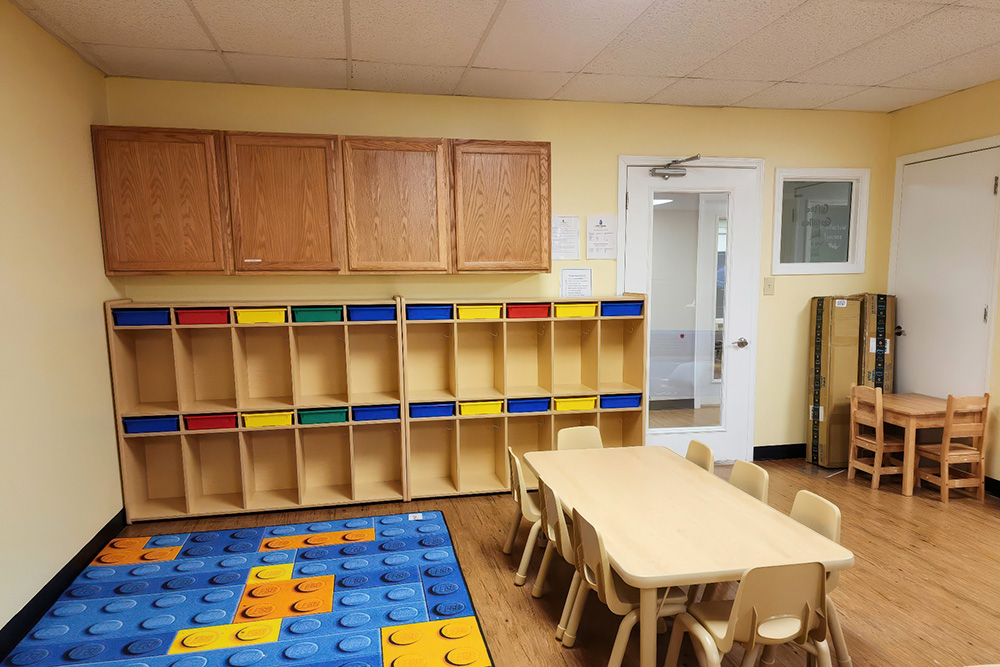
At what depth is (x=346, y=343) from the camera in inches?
148

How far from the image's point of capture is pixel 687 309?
468cm

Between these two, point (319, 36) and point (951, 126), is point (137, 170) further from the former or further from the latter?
point (951, 126)

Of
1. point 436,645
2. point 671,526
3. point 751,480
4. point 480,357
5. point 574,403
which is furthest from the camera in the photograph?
point 480,357

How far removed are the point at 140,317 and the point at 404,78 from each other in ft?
7.26

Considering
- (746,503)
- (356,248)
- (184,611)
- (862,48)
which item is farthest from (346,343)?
(862,48)

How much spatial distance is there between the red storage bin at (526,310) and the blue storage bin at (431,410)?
2.45 ft

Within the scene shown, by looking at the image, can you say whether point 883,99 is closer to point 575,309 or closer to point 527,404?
point 575,309

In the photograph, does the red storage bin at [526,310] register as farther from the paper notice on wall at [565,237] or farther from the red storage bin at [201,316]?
the red storage bin at [201,316]

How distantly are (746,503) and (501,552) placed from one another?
1456 mm

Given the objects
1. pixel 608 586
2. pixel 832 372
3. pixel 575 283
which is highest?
pixel 575 283

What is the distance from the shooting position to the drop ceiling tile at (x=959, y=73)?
3.48 meters

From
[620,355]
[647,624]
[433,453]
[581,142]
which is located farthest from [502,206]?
[647,624]

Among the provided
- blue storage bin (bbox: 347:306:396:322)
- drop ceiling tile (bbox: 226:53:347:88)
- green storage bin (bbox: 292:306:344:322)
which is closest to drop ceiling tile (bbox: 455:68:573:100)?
drop ceiling tile (bbox: 226:53:347:88)

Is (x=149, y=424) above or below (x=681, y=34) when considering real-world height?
below
